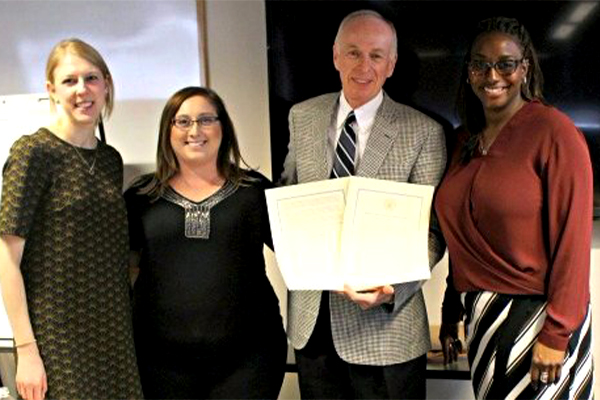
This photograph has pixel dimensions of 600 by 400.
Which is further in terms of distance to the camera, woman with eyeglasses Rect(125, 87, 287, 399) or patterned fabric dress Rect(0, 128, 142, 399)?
woman with eyeglasses Rect(125, 87, 287, 399)

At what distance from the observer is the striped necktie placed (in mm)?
1426

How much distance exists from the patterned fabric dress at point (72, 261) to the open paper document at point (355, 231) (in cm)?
46

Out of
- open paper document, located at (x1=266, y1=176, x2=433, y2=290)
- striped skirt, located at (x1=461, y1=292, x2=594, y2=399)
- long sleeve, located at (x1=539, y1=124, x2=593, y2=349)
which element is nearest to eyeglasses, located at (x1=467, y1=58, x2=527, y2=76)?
long sleeve, located at (x1=539, y1=124, x2=593, y2=349)

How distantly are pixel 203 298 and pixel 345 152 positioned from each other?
1.81 ft

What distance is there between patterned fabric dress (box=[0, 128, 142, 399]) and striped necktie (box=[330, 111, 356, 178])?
1.97 ft

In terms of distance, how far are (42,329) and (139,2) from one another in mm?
1269

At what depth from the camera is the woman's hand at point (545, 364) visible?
124cm

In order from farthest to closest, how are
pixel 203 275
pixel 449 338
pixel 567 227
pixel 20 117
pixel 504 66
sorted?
1. pixel 20 117
2. pixel 449 338
3. pixel 203 275
4. pixel 504 66
5. pixel 567 227

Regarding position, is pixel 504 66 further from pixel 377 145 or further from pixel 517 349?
pixel 517 349

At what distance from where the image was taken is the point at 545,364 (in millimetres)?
1246

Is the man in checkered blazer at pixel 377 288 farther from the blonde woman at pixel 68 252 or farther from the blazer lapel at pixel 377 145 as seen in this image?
the blonde woman at pixel 68 252

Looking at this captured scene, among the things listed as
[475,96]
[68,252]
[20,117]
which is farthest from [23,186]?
[475,96]

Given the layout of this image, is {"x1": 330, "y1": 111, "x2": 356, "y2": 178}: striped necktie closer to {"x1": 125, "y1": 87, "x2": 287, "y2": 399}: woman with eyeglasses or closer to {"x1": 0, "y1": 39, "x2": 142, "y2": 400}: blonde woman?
{"x1": 125, "y1": 87, "x2": 287, "y2": 399}: woman with eyeglasses

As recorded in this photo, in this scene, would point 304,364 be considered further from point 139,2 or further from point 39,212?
point 139,2
